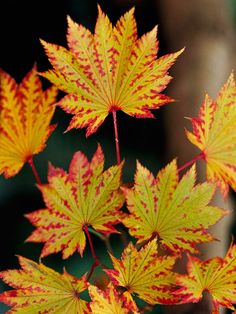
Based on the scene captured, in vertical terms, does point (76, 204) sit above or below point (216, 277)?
above

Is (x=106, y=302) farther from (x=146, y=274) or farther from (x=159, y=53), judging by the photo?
(x=159, y=53)

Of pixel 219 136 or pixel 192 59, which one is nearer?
pixel 219 136

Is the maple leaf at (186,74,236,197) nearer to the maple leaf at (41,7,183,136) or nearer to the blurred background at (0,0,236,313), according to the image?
the maple leaf at (41,7,183,136)

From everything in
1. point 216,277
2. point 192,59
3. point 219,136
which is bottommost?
point 216,277

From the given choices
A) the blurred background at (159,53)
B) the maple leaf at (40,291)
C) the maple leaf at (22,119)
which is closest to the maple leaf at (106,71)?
the maple leaf at (22,119)

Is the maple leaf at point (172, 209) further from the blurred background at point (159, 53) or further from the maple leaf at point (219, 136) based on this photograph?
the blurred background at point (159, 53)

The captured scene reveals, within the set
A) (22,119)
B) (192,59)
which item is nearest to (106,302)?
(22,119)
